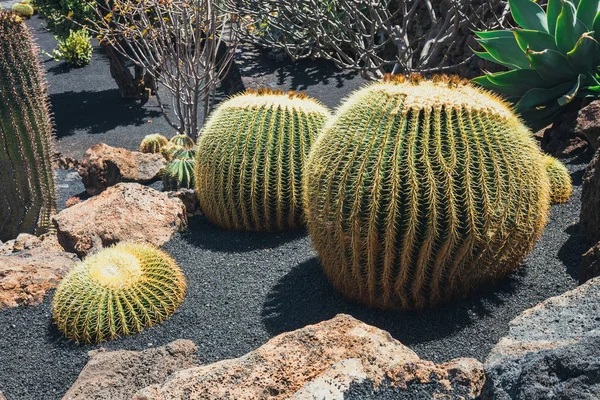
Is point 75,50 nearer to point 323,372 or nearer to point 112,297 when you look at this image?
point 112,297

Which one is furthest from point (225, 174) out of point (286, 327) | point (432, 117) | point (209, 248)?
point (432, 117)

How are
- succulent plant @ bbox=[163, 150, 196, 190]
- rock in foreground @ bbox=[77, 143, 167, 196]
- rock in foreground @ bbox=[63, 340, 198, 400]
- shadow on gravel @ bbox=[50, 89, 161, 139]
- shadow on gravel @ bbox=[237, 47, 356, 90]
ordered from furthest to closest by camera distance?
shadow on gravel @ bbox=[50, 89, 161, 139]
shadow on gravel @ bbox=[237, 47, 356, 90]
rock in foreground @ bbox=[77, 143, 167, 196]
succulent plant @ bbox=[163, 150, 196, 190]
rock in foreground @ bbox=[63, 340, 198, 400]

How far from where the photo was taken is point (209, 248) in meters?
4.66

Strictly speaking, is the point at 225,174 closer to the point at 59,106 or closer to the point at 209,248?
the point at 209,248

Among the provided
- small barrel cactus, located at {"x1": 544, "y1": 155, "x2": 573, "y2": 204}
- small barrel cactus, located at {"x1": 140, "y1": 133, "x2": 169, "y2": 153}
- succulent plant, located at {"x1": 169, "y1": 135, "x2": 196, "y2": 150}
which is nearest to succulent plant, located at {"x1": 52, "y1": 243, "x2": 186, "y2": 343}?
small barrel cactus, located at {"x1": 544, "y1": 155, "x2": 573, "y2": 204}

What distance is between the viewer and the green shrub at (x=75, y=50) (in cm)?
1662

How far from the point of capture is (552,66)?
5465 mm

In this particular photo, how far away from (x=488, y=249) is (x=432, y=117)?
72cm

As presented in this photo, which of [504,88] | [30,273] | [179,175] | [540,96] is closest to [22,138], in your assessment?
[179,175]

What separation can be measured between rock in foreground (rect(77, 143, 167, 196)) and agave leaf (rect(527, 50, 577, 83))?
4.54 m

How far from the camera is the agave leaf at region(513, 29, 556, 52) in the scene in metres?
5.47

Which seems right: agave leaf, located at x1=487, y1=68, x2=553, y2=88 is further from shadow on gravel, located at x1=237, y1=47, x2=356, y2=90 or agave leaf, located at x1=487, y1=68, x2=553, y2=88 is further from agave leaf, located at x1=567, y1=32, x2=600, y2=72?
shadow on gravel, located at x1=237, y1=47, x2=356, y2=90

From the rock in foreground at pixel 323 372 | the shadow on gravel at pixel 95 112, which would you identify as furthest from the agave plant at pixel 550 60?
the shadow on gravel at pixel 95 112

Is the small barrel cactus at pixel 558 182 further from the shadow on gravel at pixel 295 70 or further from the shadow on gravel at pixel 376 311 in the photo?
the shadow on gravel at pixel 295 70
